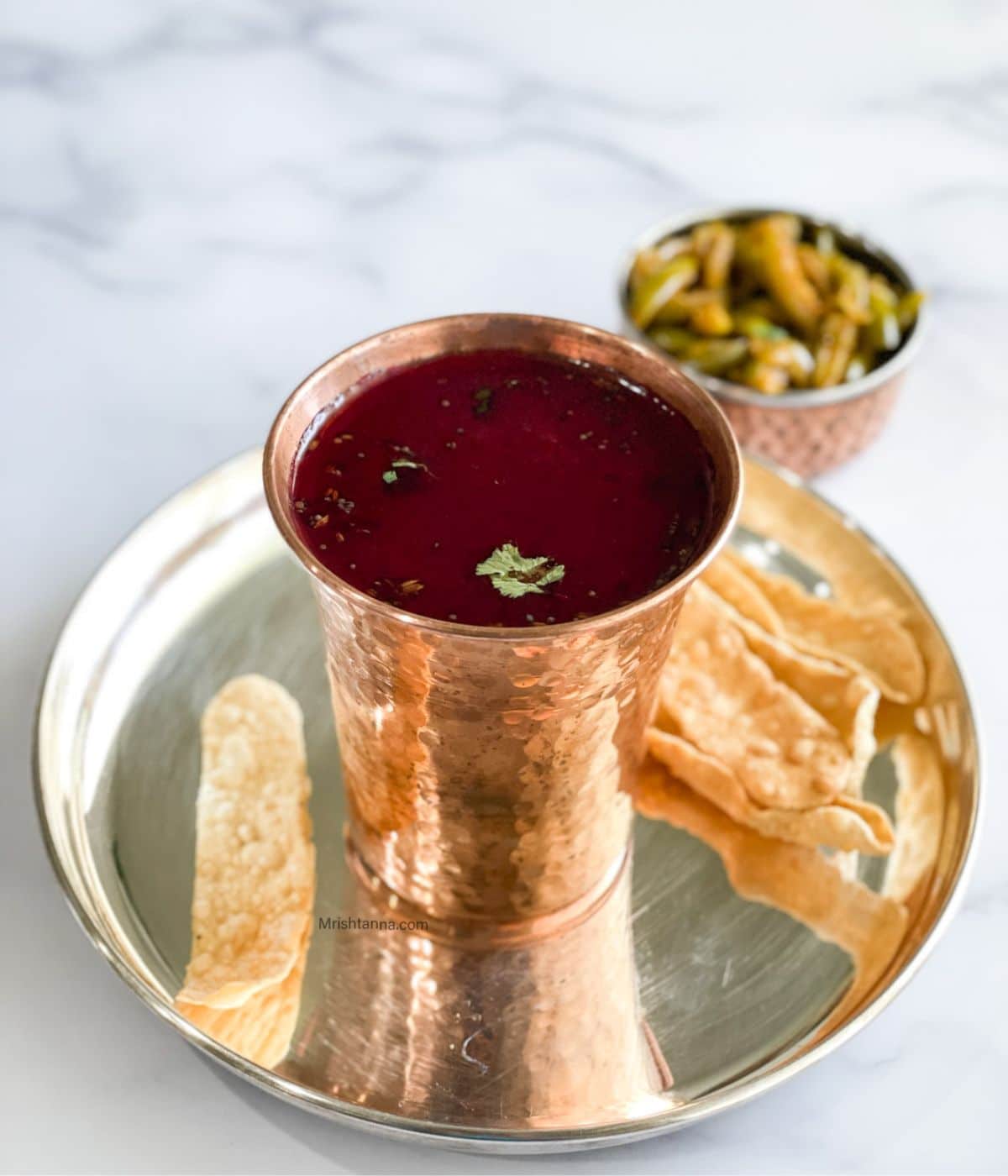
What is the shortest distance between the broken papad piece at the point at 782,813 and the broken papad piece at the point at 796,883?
0.09ft

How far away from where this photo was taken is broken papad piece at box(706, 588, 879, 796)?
8.22ft

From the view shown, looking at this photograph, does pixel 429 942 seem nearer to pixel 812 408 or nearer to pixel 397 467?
pixel 397 467

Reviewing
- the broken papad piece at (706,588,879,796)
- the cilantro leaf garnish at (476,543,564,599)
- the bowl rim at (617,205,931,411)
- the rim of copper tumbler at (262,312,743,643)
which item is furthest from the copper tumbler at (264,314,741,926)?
the bowl rim at (617,205,931,411)

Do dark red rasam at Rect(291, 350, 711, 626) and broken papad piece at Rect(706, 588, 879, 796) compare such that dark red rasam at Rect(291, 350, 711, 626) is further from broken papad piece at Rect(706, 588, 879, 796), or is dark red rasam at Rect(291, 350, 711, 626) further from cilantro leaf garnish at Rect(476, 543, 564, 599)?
broken papad piece at Rect(706, 588, 879, 796)

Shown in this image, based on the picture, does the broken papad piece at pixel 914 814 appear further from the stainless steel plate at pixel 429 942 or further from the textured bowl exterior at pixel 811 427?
the textured bowl exterior at pixel 811 427

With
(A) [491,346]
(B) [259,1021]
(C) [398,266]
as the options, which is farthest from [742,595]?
(C) [398,266]

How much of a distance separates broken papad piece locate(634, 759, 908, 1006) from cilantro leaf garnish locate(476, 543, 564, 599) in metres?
0.76

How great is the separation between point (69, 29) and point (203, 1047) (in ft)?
12.9

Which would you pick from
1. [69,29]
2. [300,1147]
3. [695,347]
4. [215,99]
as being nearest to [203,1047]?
[300,1147]

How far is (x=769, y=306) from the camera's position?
3.38 meters

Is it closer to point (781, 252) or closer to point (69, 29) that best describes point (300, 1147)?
point (781, 252)

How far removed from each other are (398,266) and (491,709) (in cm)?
232

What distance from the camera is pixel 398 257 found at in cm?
404

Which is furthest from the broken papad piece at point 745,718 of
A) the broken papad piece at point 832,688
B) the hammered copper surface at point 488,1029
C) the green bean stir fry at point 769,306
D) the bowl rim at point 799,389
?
the green bean stir fry at point 769,306
